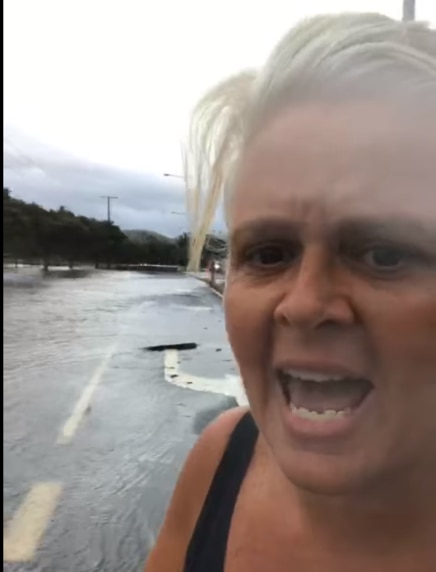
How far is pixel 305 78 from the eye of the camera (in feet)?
2.48

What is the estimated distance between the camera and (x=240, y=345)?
78 centimetres

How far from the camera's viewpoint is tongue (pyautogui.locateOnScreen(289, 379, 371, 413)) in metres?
0.71

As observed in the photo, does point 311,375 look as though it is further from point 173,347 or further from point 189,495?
point 173,347

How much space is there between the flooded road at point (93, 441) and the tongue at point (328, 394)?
5.10 ft

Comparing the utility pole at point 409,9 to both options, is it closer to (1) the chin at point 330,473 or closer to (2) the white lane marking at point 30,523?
(1) the chin at point 330,473

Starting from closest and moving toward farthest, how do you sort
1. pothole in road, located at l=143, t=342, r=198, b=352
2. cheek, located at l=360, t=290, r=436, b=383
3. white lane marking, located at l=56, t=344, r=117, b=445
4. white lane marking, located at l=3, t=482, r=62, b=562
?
cheek, located at l=360, t=290, r=436, b=383, white lane marking, located at l=3, t=482, r=62, b=562, white lane marking, located at l=56, t=344, r=117, b=445, pothole in road, located at l=143, t=342, r=198, b=352

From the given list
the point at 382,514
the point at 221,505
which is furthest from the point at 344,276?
the point at 221,505

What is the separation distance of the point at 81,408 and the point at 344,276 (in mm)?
5814

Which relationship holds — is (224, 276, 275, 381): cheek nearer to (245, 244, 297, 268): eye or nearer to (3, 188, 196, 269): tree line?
(245, 244, 297, 268): eye

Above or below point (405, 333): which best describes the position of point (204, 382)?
below

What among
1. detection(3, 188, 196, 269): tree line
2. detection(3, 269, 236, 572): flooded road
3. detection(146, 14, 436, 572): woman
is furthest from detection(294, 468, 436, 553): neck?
detection(3, 188, 196, 269): tree line

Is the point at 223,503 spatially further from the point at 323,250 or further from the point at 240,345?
the point at 323,250

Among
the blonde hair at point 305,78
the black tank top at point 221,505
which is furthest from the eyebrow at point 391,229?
the black tank top at point 221,505

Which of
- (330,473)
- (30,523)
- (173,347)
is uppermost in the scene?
(330,473)
